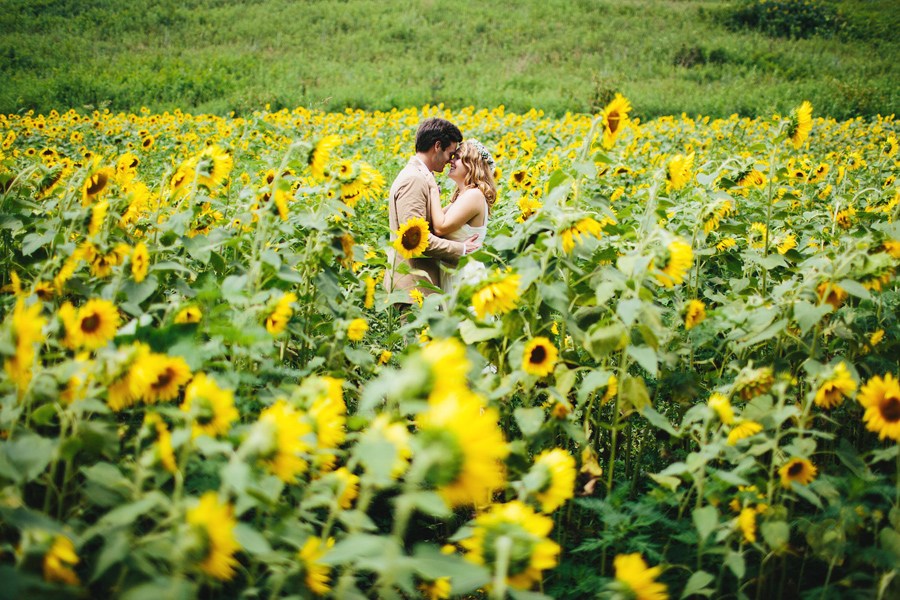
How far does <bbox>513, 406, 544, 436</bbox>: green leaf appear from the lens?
45.6 inches

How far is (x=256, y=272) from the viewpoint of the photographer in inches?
51.1

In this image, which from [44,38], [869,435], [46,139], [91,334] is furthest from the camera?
[44,38]

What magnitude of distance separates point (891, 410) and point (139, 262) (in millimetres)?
1773

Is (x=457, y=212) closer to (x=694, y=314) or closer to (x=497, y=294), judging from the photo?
(x=694, y=314)

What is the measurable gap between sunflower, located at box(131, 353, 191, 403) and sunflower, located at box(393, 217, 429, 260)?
42.7 inches

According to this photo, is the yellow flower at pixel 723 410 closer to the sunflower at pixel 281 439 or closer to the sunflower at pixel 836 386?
the sunflower at pixel 836 386

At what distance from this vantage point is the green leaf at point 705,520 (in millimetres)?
1022

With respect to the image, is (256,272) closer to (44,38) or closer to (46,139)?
(46,139)

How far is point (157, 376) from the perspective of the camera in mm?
1002

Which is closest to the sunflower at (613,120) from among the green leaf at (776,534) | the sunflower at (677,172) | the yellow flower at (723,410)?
the sunflower at (677,172)

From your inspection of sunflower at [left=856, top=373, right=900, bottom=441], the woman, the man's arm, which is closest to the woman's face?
the woman

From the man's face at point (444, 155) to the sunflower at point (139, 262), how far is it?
2173mm

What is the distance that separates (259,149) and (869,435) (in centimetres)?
519

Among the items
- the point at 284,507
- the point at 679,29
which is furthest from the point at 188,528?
the point at 679,29
